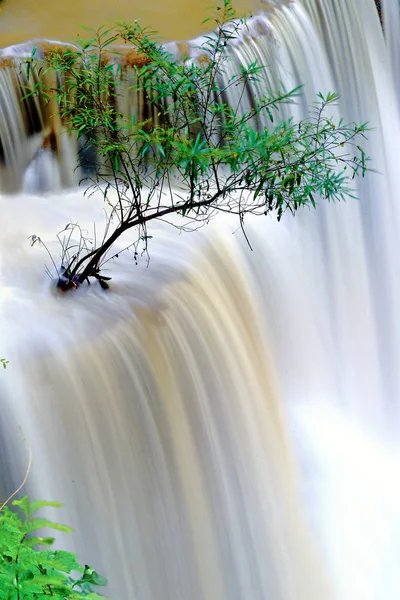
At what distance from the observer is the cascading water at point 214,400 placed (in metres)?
3.23

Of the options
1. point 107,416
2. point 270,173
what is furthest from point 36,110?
point 107,416

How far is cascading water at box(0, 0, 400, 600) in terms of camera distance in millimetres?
3229

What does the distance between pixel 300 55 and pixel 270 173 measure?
111 inches

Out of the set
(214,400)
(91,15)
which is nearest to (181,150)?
(214,400)

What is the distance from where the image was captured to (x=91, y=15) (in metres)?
5.96

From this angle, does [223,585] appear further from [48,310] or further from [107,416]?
[48,310]

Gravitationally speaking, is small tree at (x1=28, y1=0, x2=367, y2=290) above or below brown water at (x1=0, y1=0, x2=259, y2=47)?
below

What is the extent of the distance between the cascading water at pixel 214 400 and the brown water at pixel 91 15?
0.58 m

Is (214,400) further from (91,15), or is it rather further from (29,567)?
(91,15)

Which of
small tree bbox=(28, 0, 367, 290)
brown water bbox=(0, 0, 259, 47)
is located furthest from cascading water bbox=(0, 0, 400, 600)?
brown water bbox=(0, 0, 259, 47)

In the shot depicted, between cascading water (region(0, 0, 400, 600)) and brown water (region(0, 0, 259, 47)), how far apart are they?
58 centimetres

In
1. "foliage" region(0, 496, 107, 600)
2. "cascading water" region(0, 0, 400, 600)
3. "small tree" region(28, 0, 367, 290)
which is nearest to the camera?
"foliage" region(0, 496, 107, 600)

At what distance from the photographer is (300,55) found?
5.95 meters

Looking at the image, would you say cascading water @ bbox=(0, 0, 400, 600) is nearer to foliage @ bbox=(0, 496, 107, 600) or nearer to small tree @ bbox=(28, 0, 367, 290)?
small tree @ bbox=(28, 0, 367, 290)
